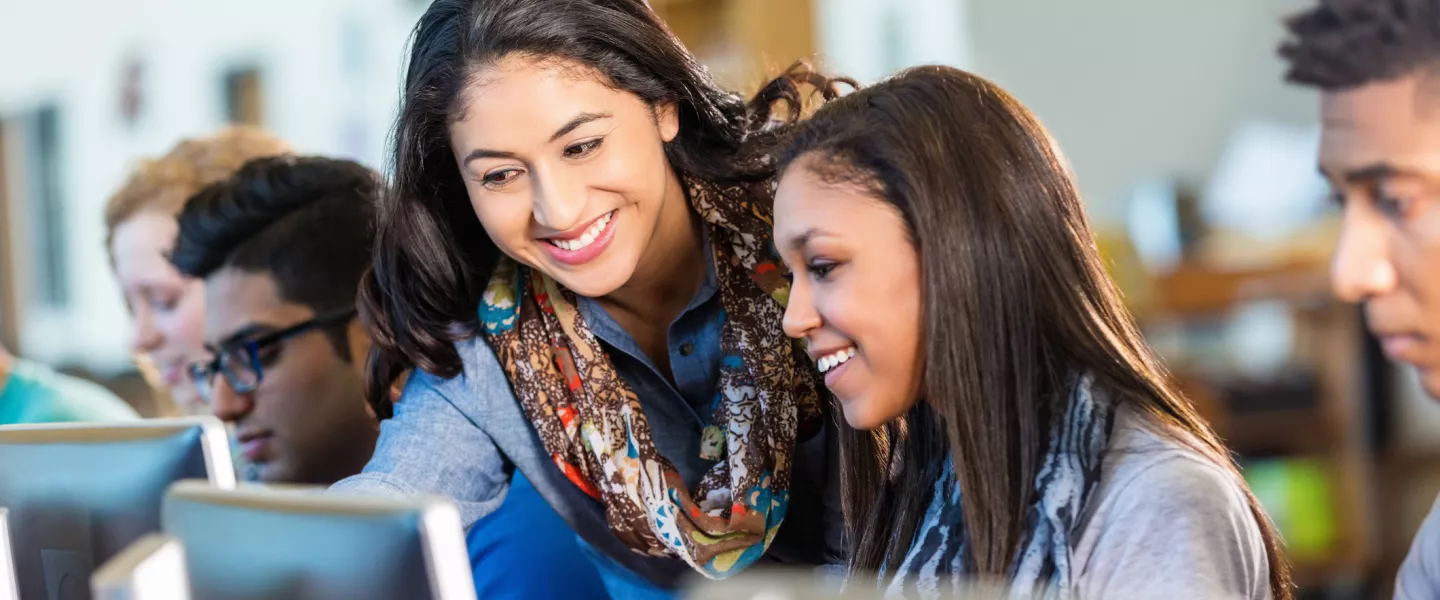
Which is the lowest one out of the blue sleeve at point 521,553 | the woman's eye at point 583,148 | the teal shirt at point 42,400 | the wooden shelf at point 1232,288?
the wooden shelf at point 1232,288

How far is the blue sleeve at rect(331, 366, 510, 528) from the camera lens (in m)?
1.70

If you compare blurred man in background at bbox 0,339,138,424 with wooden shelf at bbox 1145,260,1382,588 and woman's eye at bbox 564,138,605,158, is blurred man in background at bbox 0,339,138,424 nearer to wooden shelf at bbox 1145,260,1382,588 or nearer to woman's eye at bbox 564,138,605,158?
woman's eye at bbox 564,138,605,158

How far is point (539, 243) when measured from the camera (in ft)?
5.41

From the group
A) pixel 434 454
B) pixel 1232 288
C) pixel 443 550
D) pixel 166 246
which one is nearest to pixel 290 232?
pixel 166 246

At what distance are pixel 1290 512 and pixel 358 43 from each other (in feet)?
14.1

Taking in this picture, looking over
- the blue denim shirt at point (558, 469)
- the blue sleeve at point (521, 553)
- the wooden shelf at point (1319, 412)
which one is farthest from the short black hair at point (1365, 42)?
the wooden shelf at point (1319, 412)

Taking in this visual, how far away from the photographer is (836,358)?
133cm

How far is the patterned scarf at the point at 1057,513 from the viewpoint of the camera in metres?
1.17

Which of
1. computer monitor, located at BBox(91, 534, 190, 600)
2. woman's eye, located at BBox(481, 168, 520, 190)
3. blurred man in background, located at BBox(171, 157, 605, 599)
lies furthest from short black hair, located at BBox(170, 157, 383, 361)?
computer monitor, located at BBox(91, 534, 190, 600)

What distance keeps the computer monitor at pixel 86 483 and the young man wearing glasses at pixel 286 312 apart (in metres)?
0.84

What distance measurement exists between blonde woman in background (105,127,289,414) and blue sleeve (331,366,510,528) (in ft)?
2.19

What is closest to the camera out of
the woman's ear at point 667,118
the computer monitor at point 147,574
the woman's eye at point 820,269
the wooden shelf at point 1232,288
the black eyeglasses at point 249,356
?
the computer monitor at point 147,574

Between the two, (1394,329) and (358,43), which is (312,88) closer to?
(358,43)

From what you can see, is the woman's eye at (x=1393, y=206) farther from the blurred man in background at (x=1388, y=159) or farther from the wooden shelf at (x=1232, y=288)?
the wooden shelf at (x=1232, y=288)
